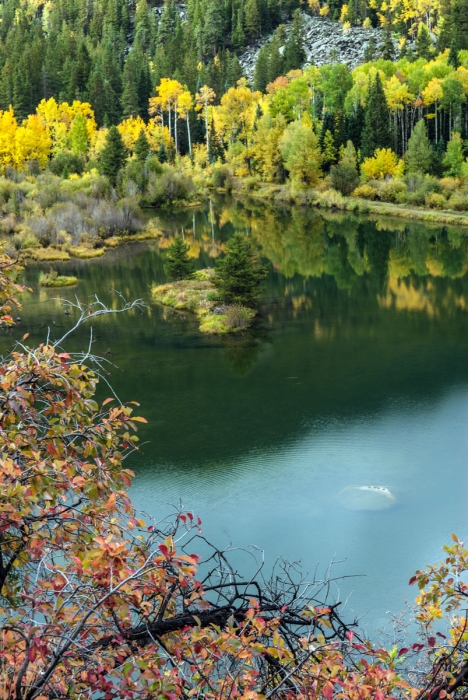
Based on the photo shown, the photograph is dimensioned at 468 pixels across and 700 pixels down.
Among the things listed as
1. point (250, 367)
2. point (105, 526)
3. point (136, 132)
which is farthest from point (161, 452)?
point (136, 132)

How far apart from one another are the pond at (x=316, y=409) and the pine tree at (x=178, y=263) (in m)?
1.33

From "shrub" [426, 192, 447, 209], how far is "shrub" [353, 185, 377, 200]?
14.9 feet

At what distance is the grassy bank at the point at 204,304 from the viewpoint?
899 inches

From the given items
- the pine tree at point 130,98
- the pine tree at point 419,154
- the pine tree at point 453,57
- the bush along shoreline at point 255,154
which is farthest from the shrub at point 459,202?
the pine tree at point 130,98

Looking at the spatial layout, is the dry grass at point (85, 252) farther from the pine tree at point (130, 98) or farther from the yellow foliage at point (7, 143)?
the pine tree at point (130, 98)

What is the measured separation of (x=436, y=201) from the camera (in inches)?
1698

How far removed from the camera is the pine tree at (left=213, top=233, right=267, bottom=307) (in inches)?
918

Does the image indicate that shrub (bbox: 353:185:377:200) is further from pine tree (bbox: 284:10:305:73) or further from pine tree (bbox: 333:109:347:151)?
pine tree (bbox: 284:10:305:73)

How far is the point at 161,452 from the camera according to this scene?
1474 centimetres

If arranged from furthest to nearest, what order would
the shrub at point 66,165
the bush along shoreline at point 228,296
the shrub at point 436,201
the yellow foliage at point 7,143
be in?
the shrub at point 66,165
the yellow foliage at point 7,143
the shrub at point 436,201
the bush along shoreline at point 228,296

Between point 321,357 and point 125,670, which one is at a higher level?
point 125,670

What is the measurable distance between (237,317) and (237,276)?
4.69 ft

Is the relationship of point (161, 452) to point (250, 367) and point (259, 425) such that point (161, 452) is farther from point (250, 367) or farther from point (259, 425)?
point (250, 367)

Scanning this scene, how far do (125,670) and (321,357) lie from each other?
1726 cm
